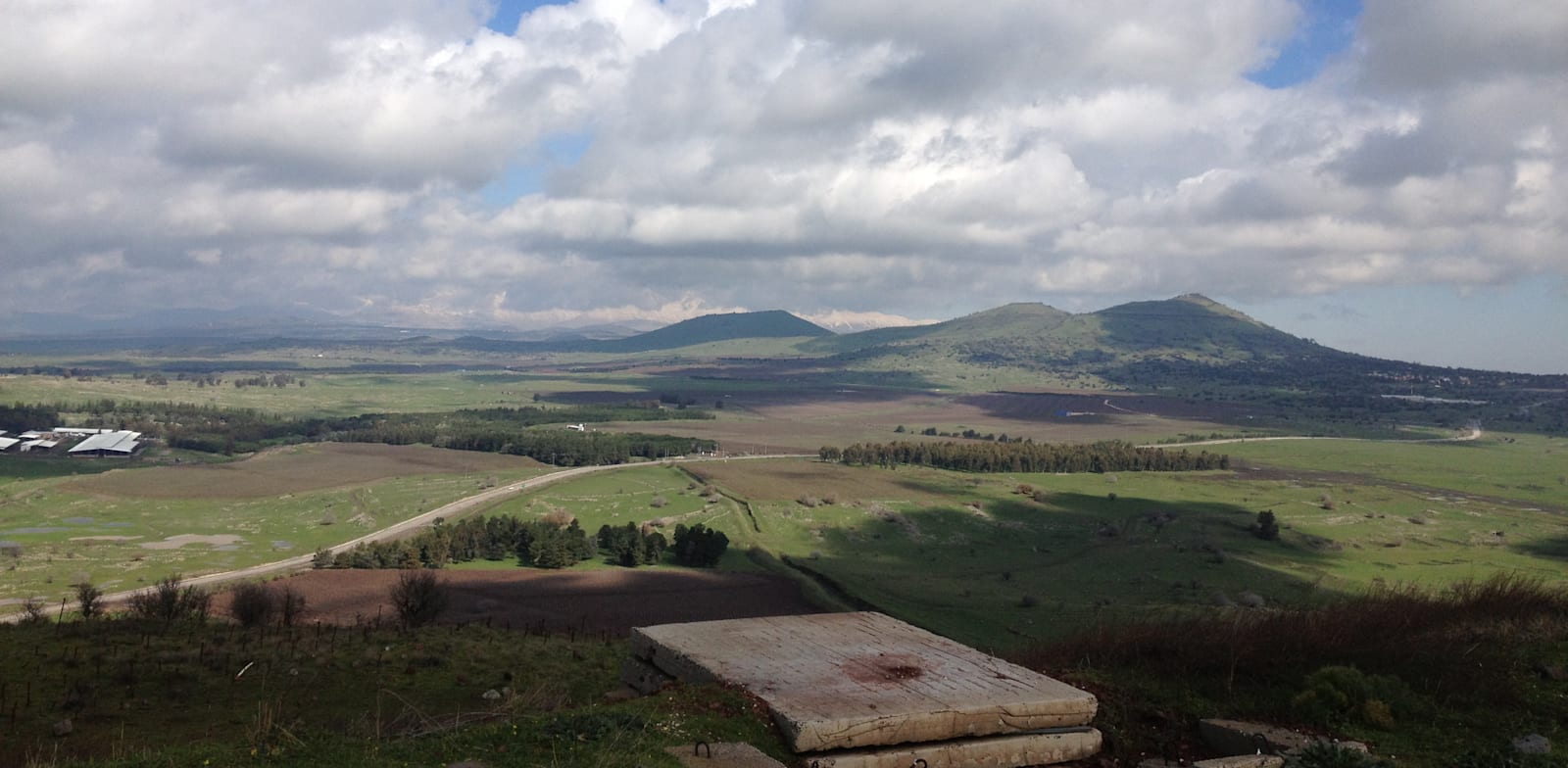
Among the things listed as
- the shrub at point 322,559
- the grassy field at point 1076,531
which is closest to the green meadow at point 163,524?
the shrub at point 322,559

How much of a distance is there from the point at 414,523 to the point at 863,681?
256 feet

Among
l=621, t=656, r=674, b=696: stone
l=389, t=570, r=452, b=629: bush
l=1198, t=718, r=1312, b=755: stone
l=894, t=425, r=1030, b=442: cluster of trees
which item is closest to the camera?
l=1198, t=718, r=1312, b=755: stone

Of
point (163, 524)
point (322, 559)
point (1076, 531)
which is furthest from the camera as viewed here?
point (163, 524)

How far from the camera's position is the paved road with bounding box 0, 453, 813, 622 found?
58997 millimetres

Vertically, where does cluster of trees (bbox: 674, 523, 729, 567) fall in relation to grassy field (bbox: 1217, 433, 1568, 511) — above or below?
below

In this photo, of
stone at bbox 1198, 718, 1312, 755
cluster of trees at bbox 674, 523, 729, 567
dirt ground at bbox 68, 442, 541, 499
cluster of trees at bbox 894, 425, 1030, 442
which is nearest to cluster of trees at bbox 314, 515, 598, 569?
cluster of trees at bbox 674, 523, 729, 567

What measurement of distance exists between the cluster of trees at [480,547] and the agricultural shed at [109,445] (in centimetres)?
7633

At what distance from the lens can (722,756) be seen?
1002 centimetres

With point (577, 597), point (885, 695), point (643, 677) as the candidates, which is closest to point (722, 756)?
point (885, 695)

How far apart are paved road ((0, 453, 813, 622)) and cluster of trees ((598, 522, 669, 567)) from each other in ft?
60.0

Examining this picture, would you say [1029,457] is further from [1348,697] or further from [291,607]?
[1348,697]

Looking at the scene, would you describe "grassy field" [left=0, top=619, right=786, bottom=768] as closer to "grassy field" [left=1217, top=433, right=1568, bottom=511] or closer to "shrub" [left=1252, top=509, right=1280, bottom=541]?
"shrub" [left=1252, top=509, right=1280, bottom=541]

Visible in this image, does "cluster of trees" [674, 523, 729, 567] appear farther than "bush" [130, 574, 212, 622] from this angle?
Yes

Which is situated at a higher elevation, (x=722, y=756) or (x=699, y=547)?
(x=722, y=756)
